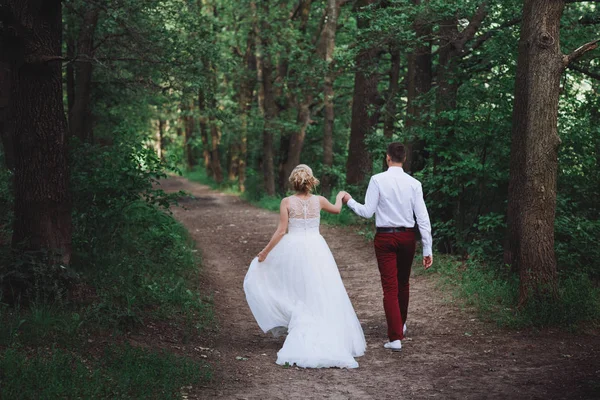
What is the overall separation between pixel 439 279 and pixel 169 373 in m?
6.34

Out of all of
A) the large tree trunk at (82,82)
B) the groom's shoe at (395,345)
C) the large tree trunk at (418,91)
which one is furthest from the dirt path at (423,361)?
the large tree trunk at (82,82)

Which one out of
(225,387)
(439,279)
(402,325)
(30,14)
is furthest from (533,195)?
(30,14)

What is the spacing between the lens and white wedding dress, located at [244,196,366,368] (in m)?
7.34

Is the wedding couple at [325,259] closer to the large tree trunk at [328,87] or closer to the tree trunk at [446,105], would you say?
the tree trunk at [446,105]

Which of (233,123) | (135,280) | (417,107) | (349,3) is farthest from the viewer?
(233,123)

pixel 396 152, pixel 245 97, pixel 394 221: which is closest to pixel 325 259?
pixel 394 221

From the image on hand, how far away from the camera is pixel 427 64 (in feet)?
48.0

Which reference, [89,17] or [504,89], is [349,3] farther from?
[504,89]

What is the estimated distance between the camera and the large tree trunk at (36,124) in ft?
25.2

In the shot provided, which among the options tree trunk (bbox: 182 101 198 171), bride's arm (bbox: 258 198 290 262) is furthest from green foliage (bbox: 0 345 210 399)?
tree trunk (bbox: 182 101 198 171)

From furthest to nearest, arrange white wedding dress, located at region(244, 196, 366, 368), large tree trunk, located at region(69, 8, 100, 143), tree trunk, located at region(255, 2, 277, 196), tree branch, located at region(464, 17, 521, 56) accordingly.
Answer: tree trunk, located at region(255, 2, 277, 196) < large tree trunk, located at region(69, 8, 100, 143) < tree branch, located at region(464, 17, 521, 56) < white wedding dress, located at region(244, 196, 366, 368)

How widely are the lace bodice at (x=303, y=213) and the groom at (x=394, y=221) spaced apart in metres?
0.39

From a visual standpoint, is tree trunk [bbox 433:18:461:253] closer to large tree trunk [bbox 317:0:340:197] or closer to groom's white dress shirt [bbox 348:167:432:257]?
groom's white dress shirt [bbox 348:167:432:257]

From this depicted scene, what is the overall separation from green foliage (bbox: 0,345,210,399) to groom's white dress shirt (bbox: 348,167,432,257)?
2635 millimetres
